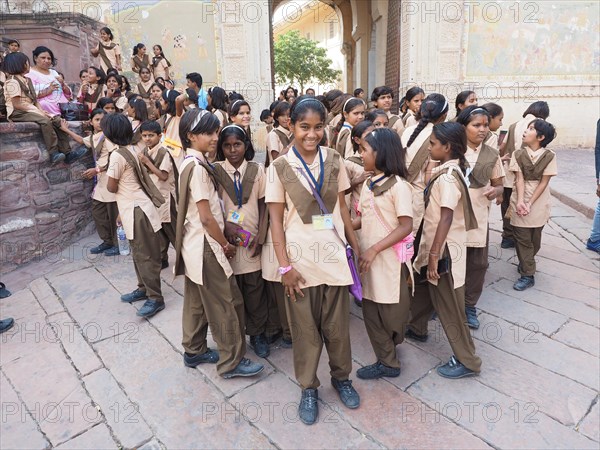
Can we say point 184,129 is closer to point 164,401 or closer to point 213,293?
point 213,293

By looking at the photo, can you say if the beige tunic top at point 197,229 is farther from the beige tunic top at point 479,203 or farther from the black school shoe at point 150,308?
the beige tunic top at point 479,203

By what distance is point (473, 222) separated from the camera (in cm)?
257

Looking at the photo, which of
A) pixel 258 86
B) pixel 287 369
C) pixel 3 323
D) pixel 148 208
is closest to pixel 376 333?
pixel 287 369

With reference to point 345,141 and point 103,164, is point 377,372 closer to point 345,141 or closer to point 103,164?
point 345,141

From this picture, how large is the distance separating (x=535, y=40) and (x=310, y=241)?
38.8ft

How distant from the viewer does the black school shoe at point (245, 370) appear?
2648 mm

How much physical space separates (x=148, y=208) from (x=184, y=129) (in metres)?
1.25

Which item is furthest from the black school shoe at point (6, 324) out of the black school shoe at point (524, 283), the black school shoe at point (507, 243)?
the black school shoe at point (507, 243)

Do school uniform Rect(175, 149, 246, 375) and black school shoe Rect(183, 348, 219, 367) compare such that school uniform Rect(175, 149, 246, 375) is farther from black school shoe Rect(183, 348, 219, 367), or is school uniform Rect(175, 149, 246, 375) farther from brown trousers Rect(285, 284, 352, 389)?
brown trousers Rect(285, 284, 352, 389)

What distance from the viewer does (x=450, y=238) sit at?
8.55 feet

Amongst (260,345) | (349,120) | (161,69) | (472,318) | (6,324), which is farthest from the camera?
(161,69)

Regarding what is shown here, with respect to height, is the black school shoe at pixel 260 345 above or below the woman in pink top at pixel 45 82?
below

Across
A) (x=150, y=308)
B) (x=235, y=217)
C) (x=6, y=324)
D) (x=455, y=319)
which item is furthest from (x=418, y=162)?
(x=6, y=324)

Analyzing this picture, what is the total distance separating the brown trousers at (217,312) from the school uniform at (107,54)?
7.54m
